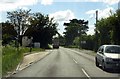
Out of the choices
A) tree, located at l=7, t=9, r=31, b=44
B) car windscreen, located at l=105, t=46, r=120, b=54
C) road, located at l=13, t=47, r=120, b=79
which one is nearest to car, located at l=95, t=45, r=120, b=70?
car windscreen, located at l=105, t=46, r=120, b=54

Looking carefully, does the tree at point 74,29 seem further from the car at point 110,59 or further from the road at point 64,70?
the car at point 110,59

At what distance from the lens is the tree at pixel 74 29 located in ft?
616

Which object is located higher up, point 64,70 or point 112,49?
point 112,49

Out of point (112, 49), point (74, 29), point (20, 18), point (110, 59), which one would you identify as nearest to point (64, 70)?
point (110, 59)

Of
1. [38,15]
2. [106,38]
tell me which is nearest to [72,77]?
[106,38]

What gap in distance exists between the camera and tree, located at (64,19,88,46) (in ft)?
616

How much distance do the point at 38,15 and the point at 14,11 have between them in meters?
15.3

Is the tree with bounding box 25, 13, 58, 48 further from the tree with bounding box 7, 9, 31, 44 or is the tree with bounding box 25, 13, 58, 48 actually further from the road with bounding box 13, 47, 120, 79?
the road with bounding box 13, 47, 120, 79

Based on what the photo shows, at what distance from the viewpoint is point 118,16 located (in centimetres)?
4181

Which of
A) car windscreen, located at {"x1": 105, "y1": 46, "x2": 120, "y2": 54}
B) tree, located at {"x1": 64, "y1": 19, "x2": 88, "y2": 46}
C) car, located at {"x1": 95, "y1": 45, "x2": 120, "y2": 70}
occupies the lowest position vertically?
car, located at {"x1": 95, "y1": 45, "x2": 120, "y2": 70}

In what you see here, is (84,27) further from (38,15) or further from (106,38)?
(106,38)

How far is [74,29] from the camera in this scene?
188 m

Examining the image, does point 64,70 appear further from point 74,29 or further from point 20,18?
point 74,29

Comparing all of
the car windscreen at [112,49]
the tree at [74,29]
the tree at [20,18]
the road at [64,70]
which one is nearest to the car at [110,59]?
the car windscreen at [112,49]
